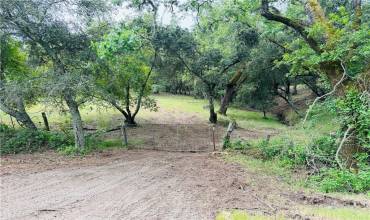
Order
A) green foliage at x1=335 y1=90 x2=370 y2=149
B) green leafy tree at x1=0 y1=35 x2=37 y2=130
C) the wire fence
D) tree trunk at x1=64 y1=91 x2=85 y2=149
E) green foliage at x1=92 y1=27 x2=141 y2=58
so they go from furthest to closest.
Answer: the wire fence, tree trunk at x1=64 y1=91 x2=85 y2=149, green leafy tree at x1=0 y1=35 x2=37 y2=130, green foliage at x1=335 y1=90 x2=370 y2=149, green foliage at x1=92 y1=27 x2=141 y2=58

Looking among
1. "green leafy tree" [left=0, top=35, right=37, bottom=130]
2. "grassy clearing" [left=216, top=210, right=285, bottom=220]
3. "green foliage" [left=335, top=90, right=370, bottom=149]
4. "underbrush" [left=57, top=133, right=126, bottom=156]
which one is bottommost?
"grassy clearing" [left=216, top=210, right=285, bottom=220]

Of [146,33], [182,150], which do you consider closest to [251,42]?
[146,33]

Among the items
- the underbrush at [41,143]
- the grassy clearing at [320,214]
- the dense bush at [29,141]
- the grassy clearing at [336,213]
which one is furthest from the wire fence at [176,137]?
the grassy clearing at [320,214]

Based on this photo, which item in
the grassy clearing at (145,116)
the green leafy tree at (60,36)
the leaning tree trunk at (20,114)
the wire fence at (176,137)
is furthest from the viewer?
the grassy clearing at (145,116)

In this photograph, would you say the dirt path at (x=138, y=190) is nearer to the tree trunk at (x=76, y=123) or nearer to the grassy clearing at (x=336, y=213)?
the grassy clearing at (x=336, y=213)

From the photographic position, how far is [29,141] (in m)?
14.3

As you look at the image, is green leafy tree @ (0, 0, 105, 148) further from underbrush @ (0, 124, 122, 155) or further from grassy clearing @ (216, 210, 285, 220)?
grassy clearing @ (216, 210, 285, 220)

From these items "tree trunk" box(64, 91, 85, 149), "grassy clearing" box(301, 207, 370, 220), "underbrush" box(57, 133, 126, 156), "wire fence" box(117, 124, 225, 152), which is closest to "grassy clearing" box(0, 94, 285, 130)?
"tree trunk" box(64, 91, 85, 149)

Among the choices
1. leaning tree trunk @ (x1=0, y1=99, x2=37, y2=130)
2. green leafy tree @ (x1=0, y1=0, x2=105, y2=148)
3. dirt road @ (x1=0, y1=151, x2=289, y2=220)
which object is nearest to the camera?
dirt road @ (x1=0, y1=151, x2=289, y2=220)

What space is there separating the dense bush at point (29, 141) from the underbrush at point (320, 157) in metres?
7.03

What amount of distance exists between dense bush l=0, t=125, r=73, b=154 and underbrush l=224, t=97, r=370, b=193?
23.1 ft

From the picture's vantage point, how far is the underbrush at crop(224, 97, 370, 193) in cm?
853

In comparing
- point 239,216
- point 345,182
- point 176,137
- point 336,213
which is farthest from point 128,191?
point 176,137

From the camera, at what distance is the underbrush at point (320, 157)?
336 inches
